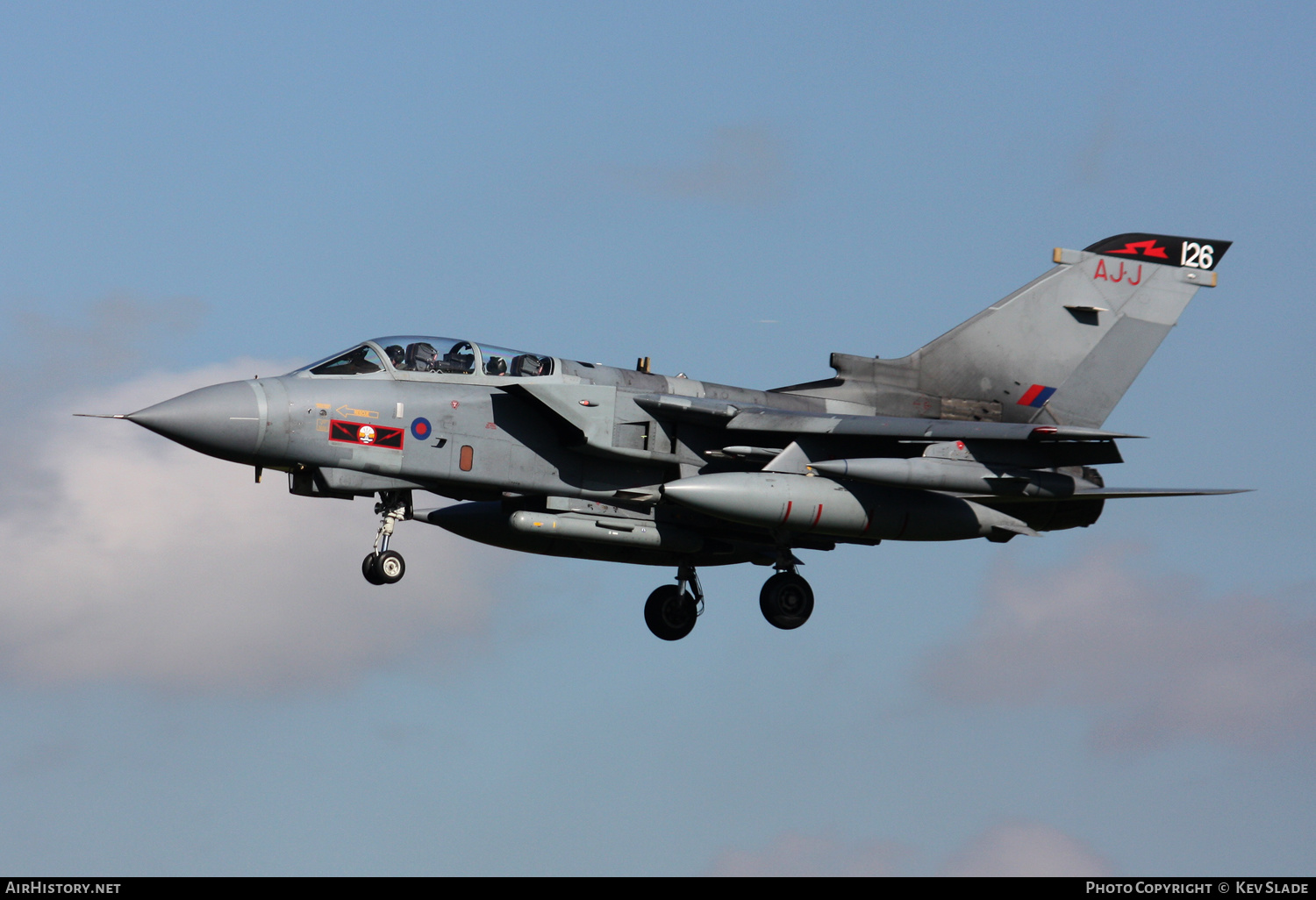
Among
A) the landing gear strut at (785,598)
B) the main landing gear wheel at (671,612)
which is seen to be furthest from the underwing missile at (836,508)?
the main landing gear wheel at (671,612)

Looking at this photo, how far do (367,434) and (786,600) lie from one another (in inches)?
238

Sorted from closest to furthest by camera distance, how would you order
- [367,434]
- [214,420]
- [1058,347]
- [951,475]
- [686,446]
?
[214,420] < [367,434] < [951,475] < [686,446] < [1058,347]

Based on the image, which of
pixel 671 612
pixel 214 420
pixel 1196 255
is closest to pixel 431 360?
pixel 214 420

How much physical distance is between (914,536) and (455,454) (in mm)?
5883

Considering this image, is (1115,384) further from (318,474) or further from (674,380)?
(318,474)

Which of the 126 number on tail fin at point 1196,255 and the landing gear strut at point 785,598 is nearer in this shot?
the landing gear strut at point 785,598

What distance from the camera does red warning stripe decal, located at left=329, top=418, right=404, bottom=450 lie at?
19.8 meters

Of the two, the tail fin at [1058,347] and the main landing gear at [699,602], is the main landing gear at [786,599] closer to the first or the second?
the main landing gear at [699,602]

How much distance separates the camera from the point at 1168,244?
24.2 meters

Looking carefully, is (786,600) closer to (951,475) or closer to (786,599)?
(786,599)

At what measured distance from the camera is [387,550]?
20109 millimetres

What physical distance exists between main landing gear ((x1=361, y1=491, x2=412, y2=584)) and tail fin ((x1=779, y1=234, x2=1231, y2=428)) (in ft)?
19.1

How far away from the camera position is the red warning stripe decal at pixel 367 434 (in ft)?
64.8
